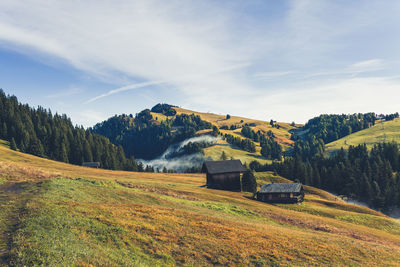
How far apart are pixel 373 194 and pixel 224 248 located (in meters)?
112

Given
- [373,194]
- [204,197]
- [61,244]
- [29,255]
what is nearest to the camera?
[29,255]

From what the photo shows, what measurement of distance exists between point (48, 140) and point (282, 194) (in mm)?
116730

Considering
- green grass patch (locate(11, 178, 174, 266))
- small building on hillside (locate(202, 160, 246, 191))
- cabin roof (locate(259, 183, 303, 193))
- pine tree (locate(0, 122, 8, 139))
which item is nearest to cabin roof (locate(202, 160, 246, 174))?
small building on hillside (locate(202, 160, 246, 191))

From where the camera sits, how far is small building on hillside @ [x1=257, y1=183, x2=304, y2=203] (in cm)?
7294

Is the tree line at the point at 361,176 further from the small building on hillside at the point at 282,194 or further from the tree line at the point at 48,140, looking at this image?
the tree line at the point at 48,140

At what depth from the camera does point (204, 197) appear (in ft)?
178

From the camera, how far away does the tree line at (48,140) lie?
393ft

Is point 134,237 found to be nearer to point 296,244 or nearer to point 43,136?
point 296,244

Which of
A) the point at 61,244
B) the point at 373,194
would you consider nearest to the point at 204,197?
the point at 61,244

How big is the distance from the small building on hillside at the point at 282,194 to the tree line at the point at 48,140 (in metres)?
90.3

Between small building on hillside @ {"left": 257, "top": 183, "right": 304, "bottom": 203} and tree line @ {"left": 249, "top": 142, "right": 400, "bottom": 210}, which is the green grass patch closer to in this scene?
small building on hillside @ {"left": 257, "top": 183, "right": 304, "bottom": 203}

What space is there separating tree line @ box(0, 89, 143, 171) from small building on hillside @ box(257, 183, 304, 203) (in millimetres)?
90268

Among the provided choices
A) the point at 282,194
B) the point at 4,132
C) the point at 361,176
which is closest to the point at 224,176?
the point at 282,194

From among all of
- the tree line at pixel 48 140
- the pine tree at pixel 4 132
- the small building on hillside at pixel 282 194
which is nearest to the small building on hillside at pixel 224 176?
the small building on hillside at pixel 282 194
